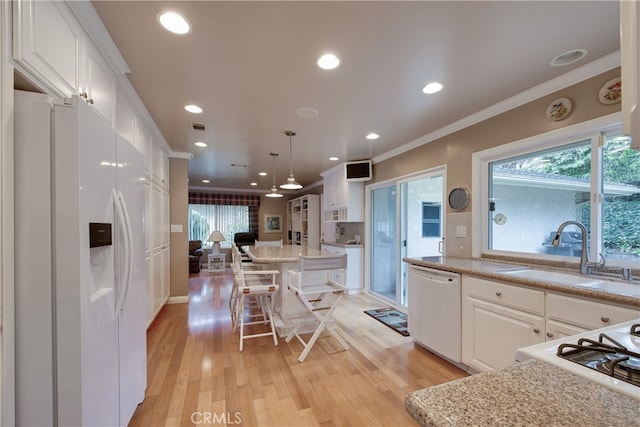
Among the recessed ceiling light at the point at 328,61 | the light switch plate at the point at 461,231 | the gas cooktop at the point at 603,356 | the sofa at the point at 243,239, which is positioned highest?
the recessed ceiling light at the point at 328,61

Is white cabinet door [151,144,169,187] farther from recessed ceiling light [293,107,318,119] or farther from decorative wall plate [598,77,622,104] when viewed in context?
decorative wall plate [598,77,622,104]

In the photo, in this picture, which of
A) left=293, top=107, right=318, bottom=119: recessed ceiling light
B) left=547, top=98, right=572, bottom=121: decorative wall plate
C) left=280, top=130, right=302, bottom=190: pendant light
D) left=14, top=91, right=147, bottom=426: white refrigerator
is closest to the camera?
left=14, top=91, right=147, bottom=426: white refrigerator

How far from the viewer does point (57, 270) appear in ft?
3.39

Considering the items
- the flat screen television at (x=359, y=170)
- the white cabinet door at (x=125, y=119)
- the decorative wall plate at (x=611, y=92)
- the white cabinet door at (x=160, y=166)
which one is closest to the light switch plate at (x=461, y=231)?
the decorative wall plate at (x=611, y=92)

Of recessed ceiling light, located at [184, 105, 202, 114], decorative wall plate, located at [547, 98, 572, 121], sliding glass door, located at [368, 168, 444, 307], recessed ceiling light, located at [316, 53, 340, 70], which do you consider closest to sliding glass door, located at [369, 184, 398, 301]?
sliding glass door, located at [368, 168, 444, 307]

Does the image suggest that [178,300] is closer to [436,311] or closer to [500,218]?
[436,311]

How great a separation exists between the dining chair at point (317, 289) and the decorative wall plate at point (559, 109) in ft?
6.68

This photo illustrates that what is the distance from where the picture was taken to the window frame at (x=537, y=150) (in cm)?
193

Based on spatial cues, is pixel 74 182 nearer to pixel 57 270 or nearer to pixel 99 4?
pixel 57 270

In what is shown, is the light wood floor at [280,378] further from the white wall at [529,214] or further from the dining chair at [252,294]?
the white wall at [529,214]

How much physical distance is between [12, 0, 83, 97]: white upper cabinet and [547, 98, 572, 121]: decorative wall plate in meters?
3.14

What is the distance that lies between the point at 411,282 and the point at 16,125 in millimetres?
2878

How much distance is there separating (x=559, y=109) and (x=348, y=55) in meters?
1.70

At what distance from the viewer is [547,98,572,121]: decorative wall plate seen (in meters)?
2.04
